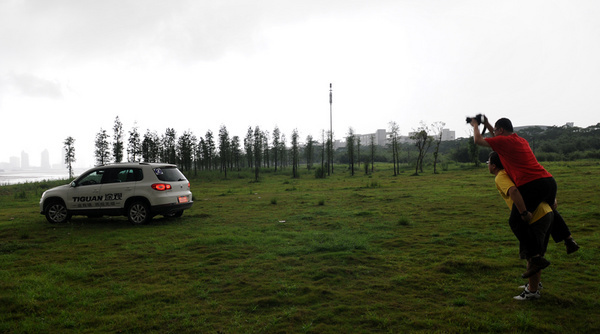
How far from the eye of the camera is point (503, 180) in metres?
4.29

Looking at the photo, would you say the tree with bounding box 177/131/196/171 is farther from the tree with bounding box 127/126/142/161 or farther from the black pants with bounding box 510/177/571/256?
the black pants with bounding box 510/177/571/256

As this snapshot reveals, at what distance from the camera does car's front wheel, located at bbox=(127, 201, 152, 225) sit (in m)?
10.2

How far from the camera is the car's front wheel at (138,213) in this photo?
1017 cm

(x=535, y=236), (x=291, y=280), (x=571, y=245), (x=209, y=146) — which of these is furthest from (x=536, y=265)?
(x=209, y=146)

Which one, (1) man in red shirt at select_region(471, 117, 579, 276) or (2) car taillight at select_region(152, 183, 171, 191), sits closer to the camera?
(1) man in red shirt at select_region(471, 117, 579, 276)

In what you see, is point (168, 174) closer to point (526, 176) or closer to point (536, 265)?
point (526, 176)

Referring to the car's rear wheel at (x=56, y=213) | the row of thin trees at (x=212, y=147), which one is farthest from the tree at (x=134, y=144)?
the car's rear wheel at (x=56, y=213)

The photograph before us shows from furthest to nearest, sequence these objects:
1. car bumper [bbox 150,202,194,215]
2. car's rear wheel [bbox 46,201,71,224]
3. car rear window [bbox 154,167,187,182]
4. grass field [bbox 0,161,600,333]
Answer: car's rear wheel [bbox 46,201,71,224], car rear window [bbox 154,167,187,182], car bumper [bbox 150,202,194,215], grass field [bbox 0,161,600,333]

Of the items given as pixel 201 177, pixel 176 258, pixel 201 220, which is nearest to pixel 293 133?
pixel 201 177

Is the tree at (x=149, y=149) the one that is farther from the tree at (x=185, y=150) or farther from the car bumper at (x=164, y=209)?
the car bumper at (x=164, y=209)

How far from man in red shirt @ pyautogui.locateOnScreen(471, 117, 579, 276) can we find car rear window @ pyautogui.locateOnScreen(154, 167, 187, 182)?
924cm

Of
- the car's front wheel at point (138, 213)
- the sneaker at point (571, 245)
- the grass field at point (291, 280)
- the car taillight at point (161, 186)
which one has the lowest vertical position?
the grass field at point (291, 280)

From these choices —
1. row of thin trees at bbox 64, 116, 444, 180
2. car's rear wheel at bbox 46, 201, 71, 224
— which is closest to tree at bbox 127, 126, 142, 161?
row of thin trees at bbox 64, 116, 444, 180

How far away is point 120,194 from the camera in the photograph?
33.4 ft
